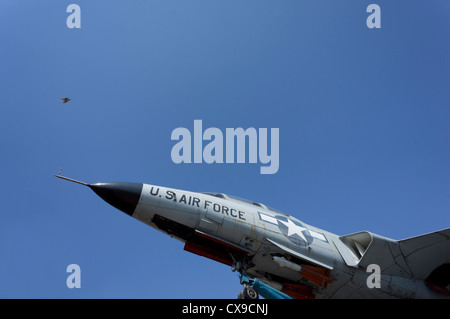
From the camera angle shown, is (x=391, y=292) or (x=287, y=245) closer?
(x=287, y=245)

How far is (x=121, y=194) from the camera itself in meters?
11.4

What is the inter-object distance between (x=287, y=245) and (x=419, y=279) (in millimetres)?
5648

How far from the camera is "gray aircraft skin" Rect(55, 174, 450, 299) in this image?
38.1 ft

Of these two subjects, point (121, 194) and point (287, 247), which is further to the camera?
point (287, 247)

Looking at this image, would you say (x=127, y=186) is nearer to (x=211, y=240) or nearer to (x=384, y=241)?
(x=211, y=240)

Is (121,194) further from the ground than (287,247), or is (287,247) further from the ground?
(121,194)

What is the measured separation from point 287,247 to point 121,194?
513cm

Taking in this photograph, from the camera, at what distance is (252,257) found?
1212cm

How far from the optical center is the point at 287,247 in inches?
484

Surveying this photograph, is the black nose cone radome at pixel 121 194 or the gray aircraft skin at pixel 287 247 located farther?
the gray aircraft skin at pixel 287 247

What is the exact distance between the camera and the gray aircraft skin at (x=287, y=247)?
11.6 metres

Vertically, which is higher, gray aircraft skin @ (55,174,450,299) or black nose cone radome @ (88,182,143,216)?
black nose cone radome @ (88,182,143,216)
